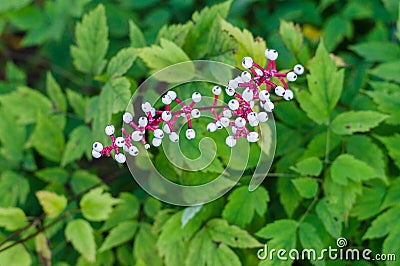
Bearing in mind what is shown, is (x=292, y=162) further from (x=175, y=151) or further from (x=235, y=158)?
(x=175, y=151)

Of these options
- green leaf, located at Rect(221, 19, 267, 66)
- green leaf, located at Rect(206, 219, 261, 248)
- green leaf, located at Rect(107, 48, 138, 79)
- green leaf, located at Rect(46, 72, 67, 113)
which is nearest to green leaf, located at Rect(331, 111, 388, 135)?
green leaf, located at Rect(221, 19, 267, 66)

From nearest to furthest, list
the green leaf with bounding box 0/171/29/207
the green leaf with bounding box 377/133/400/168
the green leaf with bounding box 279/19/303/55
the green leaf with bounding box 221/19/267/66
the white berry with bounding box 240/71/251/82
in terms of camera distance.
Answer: the white berry with bounding box 240/71/251/82 < the green leaf with bounding box 221/19/267/66 < the green leaf with bounding box 377/133/400/168 < the green leaf with bounding box 279/19/303/55 < the green leaf with bounding box 0/171/29/207

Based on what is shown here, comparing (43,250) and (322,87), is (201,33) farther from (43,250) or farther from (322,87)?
(43,250)

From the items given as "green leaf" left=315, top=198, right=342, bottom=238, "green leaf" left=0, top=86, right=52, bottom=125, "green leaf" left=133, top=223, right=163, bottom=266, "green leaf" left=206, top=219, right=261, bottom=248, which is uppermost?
"green leaf" left=0, top=86, right=52, bottom=125

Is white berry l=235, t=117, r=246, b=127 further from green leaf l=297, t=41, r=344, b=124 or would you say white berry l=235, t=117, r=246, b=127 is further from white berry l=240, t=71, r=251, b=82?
green leaf l=297, t=41, r=344, b=124

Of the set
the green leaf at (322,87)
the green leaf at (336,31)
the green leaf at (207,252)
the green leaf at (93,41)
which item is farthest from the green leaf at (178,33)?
the green leaf at (336,31)

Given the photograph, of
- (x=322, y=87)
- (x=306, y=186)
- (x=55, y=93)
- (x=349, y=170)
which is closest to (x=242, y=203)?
(x=306, y=186)
